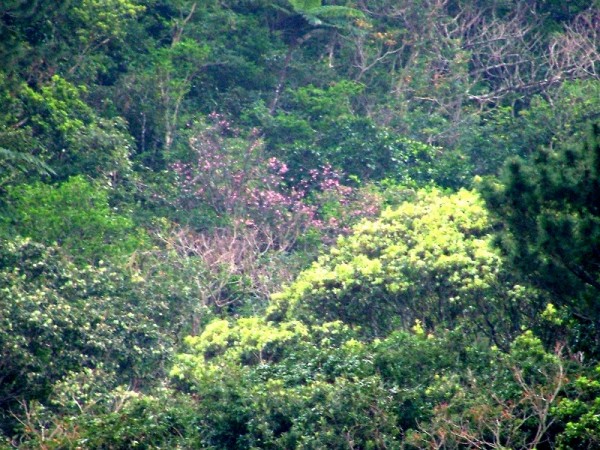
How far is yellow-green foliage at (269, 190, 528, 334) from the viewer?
52.5 feet

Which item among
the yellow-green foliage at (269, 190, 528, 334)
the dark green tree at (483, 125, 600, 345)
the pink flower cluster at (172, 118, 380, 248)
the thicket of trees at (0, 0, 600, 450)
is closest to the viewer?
the dark green tree at (483, 125, 600, 345)

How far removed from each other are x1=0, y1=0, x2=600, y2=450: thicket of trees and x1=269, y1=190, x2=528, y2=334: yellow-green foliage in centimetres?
4

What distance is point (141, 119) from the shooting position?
1036 inches

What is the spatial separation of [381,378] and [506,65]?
55.6ft

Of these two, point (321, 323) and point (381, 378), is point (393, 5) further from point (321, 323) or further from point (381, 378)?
point (381, 378)

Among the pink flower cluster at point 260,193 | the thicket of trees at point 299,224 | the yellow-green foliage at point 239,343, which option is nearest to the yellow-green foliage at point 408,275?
the thicket of trees at point 299,224

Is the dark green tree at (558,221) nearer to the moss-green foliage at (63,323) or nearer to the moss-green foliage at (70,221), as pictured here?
the moss-green foliage at (63,323)

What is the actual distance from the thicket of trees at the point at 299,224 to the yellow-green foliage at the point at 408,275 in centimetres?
4

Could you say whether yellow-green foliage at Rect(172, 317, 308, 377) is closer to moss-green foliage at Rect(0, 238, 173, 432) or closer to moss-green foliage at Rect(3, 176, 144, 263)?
moss-green foliage at Rect(0, 238, 173, 432)

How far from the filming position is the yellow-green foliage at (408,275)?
52.5ft

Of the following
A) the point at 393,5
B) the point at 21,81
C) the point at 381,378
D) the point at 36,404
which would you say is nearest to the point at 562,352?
the point at 381,378

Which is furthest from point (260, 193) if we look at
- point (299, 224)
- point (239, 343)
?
point (239, 343)

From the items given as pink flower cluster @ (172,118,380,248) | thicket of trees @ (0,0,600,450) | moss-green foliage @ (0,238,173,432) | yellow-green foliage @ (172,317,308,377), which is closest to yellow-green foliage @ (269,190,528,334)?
thicket of trees @ (0,0,600,450)

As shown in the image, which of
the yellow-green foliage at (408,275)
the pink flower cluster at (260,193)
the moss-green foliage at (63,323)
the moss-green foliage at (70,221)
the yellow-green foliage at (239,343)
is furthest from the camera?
the pink flower cluster at (260,193)
